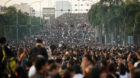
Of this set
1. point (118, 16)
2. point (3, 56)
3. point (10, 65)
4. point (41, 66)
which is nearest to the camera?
point (41, 66)

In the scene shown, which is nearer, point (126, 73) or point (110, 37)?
point (126, 73)

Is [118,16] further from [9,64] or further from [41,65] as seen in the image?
[41,65]

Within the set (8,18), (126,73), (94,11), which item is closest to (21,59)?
(126,73)

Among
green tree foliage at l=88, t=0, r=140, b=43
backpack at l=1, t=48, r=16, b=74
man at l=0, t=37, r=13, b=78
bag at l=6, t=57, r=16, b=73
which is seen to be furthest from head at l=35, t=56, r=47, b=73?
green tree foliage at l=88, t=0, r=140, b=43

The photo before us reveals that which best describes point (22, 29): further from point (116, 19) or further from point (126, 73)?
point (126, 73)

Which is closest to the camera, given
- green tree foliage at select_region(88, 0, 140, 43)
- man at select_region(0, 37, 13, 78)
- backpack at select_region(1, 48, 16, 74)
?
backpack at select_region(1, 48, 16, 74)

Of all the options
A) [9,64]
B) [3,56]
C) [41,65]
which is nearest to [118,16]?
[3,56]

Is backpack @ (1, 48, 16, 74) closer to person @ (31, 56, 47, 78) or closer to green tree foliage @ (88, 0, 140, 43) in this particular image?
person @ (31, 56, 47, 78)

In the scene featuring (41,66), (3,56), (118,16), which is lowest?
(3,56)

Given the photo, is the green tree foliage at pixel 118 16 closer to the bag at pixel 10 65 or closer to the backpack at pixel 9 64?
the backpack at pixel 9 64

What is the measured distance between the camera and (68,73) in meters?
7.41

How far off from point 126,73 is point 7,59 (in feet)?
10.9

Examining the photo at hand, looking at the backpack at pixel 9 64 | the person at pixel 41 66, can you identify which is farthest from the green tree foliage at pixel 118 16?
the person at pixel 41 66

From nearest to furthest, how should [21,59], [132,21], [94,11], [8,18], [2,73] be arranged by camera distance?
[2,73], [21,59], [132,21], [94,11], [8,18]
